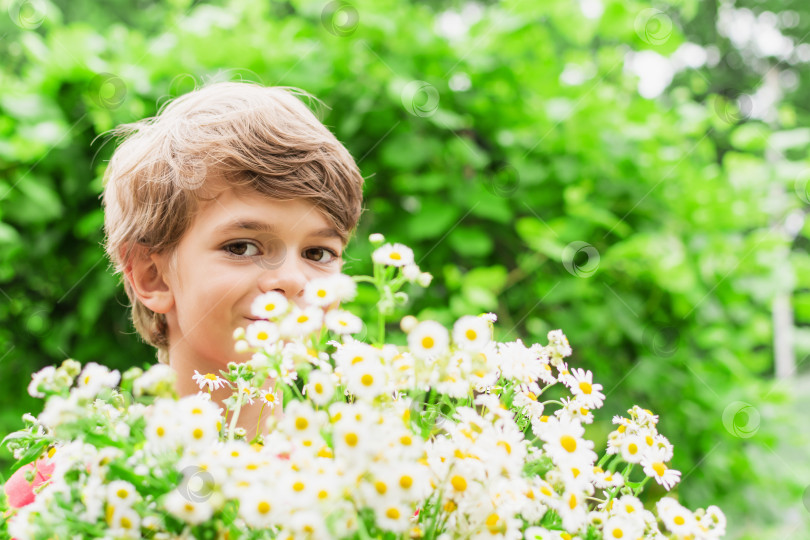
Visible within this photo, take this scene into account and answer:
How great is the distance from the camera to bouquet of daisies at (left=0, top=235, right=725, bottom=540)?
0.41 m

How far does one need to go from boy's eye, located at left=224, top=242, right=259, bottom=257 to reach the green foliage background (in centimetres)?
70

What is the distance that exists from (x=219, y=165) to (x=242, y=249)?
13 centimetres

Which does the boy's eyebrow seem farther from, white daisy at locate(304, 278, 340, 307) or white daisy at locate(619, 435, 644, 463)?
white daisy at locate(619, 435, 644, 463)

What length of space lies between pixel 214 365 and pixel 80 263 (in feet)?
3.26

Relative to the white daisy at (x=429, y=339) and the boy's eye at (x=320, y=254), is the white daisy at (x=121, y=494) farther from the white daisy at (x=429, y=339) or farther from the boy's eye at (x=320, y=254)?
the boy's eye at (x=320, y=254)

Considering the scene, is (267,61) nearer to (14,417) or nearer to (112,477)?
(14,417)

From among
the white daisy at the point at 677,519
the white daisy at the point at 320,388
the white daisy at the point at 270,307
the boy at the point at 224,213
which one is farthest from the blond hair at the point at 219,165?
the white daisy at the point at 677,519

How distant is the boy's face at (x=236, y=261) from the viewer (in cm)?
94

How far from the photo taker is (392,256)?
556 mm

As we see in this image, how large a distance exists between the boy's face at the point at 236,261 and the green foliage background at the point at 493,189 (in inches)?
27.1

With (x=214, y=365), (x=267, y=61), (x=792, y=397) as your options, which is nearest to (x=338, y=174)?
(x=214, y=365)

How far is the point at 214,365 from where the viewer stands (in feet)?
3.45

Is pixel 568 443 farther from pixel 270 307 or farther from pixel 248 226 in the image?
pixel 248 226

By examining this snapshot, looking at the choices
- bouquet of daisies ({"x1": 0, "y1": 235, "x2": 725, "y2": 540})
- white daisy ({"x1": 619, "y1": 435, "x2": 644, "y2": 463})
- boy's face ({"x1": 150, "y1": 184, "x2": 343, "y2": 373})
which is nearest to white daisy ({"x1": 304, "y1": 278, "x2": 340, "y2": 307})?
bouquet of daisies ({"x1": 0, "y1": 235, "x2": 725, "y2": 540})
